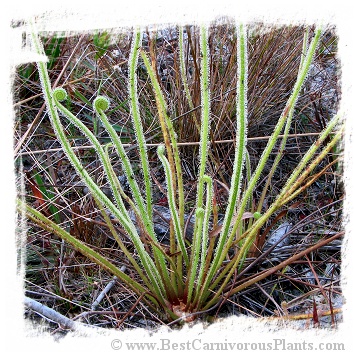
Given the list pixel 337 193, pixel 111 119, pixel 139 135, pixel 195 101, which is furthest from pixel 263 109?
pixel 139 135

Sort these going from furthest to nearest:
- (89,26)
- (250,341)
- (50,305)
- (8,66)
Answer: (89,26), (50,305), (8,66), (250,341)

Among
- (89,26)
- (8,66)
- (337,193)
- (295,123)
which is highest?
(89,26)

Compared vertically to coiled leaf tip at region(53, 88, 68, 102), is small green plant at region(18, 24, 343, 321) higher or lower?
lower

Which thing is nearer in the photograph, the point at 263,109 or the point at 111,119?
the point at 263,109

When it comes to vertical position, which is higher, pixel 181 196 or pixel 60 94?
pixel 60 94

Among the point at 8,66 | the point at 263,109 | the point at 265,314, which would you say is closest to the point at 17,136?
the point at 8,66

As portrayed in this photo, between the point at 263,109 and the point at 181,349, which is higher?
the point at 263,109

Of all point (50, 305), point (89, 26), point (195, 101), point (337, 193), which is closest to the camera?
point (50, 305)

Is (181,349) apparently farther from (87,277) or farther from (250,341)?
(87,277)

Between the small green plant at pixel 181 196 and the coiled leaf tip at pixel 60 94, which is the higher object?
the coiled leaf tip at pixel 60 94

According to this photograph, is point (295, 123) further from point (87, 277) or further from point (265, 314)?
point (87, 277)

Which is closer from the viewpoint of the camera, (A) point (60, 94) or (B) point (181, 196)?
(A) point (60, 94)
